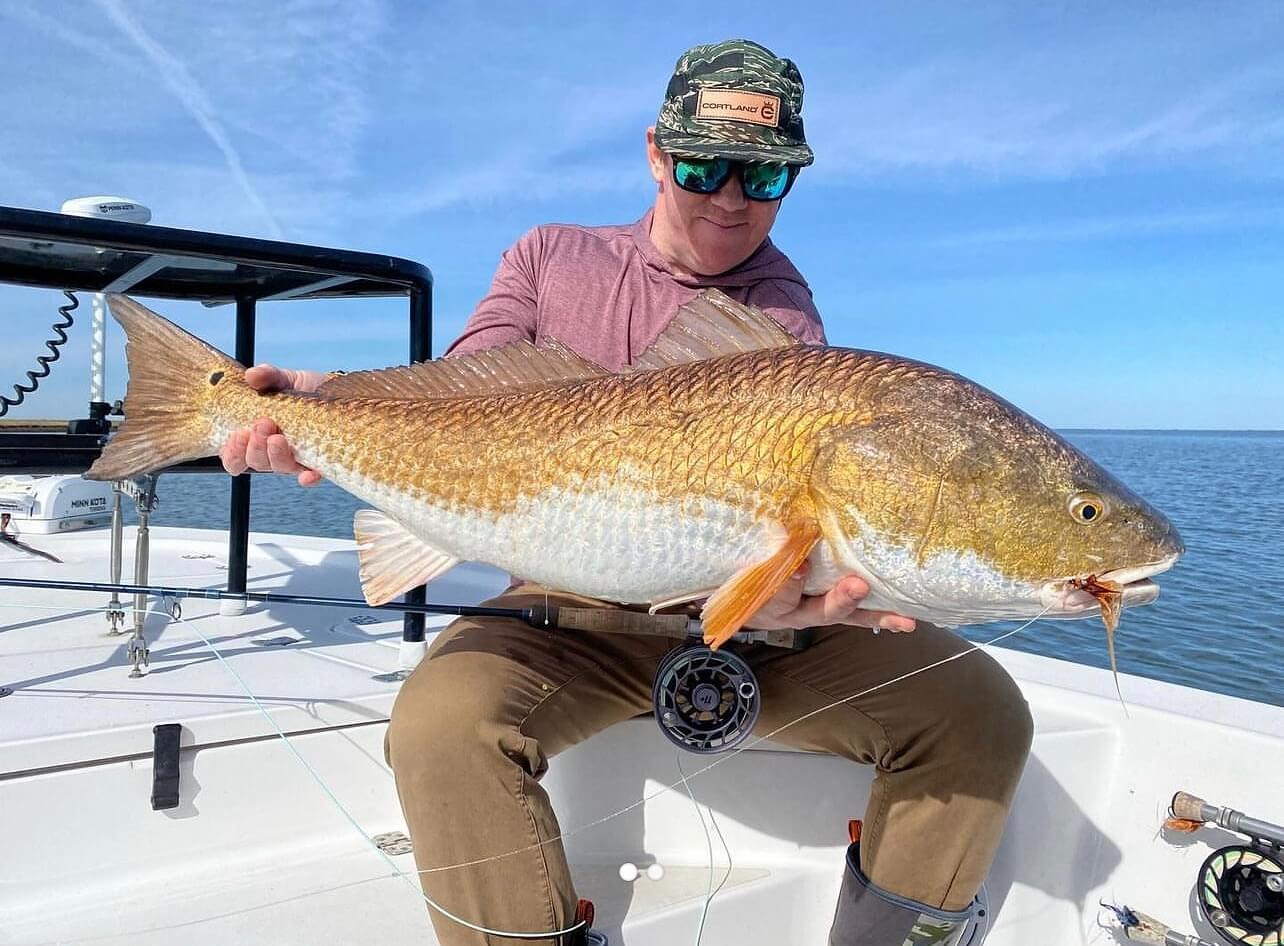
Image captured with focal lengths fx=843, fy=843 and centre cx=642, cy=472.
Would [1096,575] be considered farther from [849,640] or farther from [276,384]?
[276,384]

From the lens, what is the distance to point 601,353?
11.0 feet

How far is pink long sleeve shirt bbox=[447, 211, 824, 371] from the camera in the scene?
11.0 feet

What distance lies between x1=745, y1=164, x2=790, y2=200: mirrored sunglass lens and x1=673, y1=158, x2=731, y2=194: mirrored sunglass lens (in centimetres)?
9

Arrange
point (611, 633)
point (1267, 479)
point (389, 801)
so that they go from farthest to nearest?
point (1267, 479), point (389, 801), point (611, 633)

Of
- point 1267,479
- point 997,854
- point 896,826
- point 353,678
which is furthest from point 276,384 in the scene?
point 1267,479

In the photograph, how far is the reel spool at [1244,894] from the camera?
2.82m

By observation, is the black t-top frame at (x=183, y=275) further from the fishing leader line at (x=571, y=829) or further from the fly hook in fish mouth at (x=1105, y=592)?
the fly hook in fish mouth at (x=1105, y=592)

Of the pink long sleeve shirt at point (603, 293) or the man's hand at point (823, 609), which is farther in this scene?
the pink long sleeve shirt at point (603, 293)

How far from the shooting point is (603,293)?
11.2 ft

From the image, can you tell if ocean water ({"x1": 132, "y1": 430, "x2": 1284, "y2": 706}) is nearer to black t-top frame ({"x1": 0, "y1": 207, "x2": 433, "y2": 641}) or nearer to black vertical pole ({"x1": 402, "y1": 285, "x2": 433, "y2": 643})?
black t-top frame ({"x1": 0, "y1": 207, "x2": 433, "y2": 641})

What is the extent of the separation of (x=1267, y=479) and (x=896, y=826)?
45079 millimetres

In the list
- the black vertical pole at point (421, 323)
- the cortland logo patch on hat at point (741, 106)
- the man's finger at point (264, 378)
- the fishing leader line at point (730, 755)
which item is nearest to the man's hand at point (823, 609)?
the fishing leader line at point (730, 755)

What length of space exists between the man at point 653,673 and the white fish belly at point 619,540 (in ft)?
0.70

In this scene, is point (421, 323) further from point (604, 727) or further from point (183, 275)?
point (604, 727)
